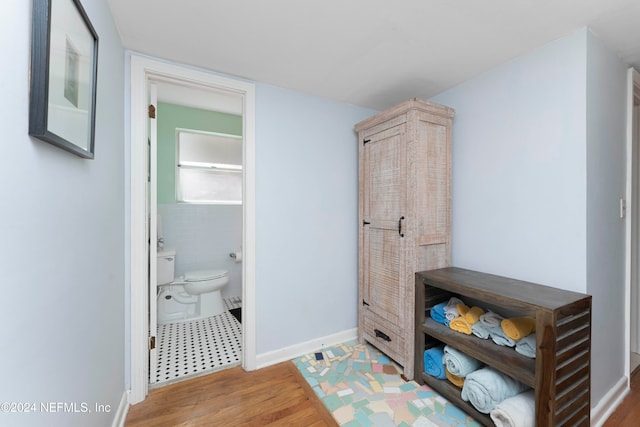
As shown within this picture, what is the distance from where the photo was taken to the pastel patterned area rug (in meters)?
1.49

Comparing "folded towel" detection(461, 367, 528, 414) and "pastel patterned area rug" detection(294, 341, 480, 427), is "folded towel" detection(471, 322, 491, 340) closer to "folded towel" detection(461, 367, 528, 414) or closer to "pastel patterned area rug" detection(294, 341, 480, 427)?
"folded towel" detection(461, 367, 528, 414)

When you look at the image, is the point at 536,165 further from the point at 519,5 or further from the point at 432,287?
A: the point at 432,287

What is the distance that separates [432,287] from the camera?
1.87 m

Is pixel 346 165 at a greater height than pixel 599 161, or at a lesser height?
greater

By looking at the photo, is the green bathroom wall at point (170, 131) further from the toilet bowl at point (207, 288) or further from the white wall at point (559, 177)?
the white wall at point (559, 177)

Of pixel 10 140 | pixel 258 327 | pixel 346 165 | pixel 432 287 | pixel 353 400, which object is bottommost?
pixel 353 400

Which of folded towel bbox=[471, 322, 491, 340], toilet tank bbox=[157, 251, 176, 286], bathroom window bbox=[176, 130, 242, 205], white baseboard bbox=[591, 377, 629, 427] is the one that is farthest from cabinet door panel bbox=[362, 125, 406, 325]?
toilet tank bbox=[157, 251, 176, 286]

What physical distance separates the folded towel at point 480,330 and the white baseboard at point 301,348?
1.12 m

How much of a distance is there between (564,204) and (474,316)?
0.82 m

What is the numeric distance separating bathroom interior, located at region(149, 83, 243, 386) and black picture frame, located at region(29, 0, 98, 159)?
5.29 feet

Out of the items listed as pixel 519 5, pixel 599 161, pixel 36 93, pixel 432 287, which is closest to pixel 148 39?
pixel 36 93

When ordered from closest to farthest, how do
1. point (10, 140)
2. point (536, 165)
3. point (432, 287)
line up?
1. point (10, 140)
2. point (536, 165)
3. point (432, 287)

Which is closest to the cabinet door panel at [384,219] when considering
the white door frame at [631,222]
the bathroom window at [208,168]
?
the white door frame at [631,222]

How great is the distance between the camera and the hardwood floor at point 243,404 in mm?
1497
